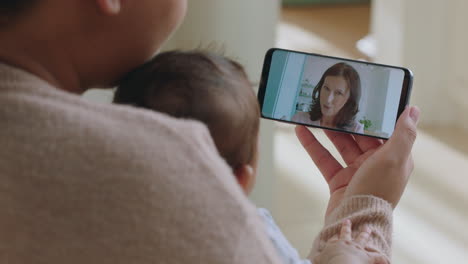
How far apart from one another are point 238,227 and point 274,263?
0.04 m

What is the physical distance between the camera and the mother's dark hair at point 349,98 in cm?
77

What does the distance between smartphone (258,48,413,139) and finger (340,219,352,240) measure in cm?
14

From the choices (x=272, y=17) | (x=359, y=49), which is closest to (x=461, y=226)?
(x=272, y=17)

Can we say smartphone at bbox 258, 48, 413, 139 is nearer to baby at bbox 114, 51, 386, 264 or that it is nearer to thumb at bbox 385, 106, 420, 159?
thumb at bbox 385, 106, 420, 159

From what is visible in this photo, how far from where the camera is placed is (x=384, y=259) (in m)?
0.64

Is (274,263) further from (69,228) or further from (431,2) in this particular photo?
(431,2)

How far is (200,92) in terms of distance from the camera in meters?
0.49

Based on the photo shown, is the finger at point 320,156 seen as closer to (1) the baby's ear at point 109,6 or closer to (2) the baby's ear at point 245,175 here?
(2) the baby's ear at point 245,175

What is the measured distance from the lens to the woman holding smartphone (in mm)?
767

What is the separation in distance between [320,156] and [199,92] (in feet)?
1.07

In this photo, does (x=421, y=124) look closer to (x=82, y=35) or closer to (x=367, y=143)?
(x=367, y=143)

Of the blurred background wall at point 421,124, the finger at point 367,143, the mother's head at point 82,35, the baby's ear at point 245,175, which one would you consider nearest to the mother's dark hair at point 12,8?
the mother's head at point 82,35

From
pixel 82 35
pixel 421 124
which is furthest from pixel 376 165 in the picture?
pixel 421 124

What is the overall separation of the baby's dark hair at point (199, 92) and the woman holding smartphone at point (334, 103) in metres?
0.24
